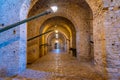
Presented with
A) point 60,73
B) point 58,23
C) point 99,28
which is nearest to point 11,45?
point 60,73

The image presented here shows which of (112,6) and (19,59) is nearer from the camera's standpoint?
(112,6)

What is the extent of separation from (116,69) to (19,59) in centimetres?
346

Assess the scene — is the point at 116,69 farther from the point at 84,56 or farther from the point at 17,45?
the point at 84,56

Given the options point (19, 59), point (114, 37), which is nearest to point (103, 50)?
point (114, 37)

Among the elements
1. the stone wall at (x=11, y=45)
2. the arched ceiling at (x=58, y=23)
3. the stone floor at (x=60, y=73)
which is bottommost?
the stone floor at (x=60, y=73)

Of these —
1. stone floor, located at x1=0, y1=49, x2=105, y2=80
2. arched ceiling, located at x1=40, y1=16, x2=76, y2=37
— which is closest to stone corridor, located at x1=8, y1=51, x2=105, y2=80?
stone floor, located at x1=0, y1=49, x2=105, y2=80

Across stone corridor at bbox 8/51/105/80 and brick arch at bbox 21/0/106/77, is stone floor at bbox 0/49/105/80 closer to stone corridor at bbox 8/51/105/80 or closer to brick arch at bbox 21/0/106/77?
stone corridor at bbox 8/51/105/80

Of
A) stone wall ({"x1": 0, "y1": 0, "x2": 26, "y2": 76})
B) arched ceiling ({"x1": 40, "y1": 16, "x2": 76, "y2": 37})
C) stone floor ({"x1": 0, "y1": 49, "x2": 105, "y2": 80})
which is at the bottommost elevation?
stone floor ({"x1": 0, "y1": 49, "x2": 105, "y2": 80})

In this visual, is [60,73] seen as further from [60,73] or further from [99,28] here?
[99,28]

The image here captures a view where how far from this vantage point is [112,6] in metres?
4.73

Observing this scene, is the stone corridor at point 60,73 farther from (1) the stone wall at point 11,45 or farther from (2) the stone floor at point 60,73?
(1) the stone wall at point 11,45

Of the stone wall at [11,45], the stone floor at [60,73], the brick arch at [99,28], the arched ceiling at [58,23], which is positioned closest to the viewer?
the stone floor at [60,73]

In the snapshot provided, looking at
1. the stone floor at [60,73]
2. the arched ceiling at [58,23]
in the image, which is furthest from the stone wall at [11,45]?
the arched ceiling at [58,23]

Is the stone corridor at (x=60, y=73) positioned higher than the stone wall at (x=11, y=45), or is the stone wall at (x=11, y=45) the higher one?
the stone wall at (x=11, y=45)
